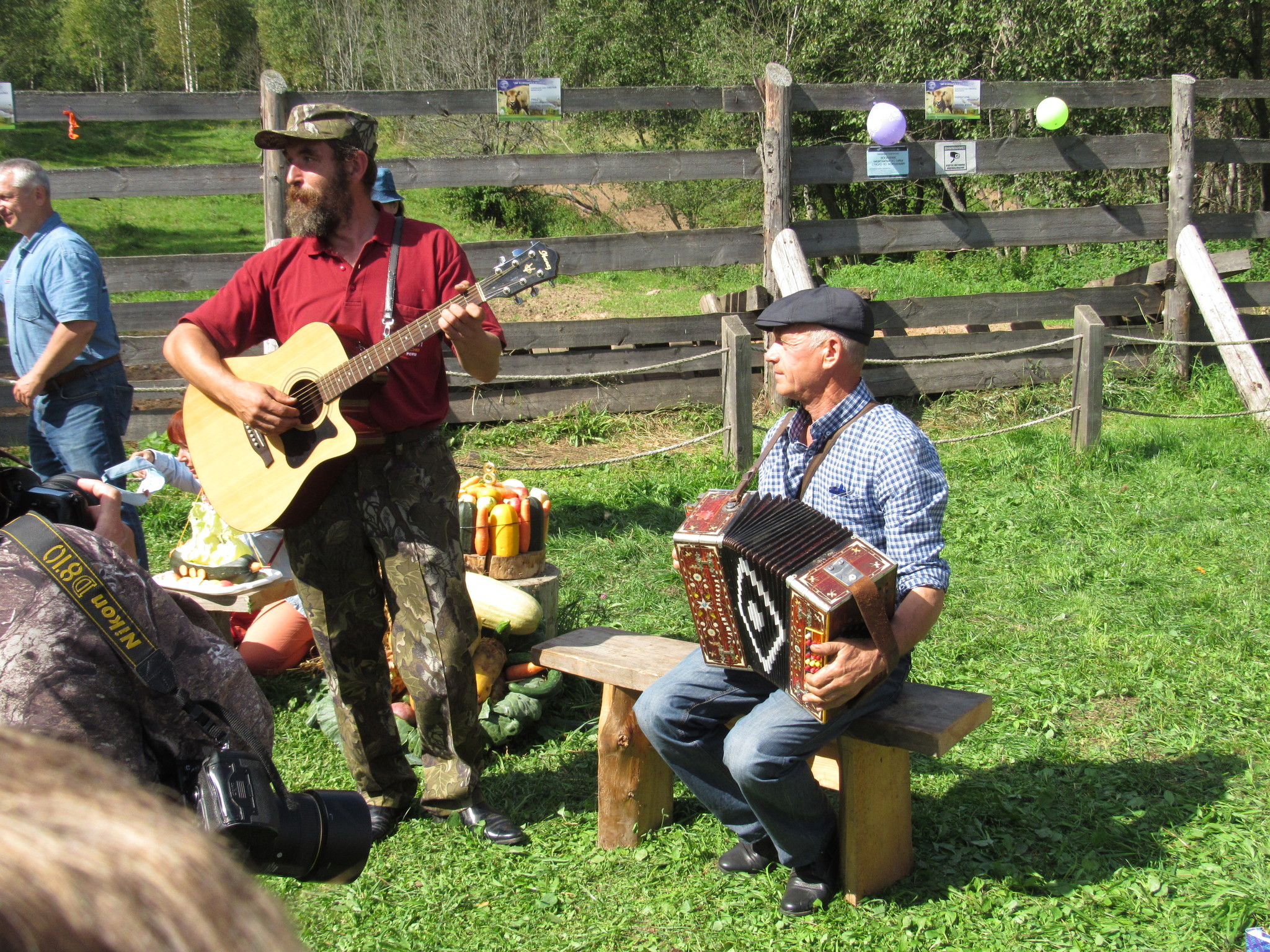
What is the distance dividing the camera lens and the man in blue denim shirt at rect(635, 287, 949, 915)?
48.0 inches

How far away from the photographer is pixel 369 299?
10.9 ft

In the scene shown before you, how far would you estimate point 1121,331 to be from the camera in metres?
8.71


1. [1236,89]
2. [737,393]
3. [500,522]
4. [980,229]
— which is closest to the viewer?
[500,522]

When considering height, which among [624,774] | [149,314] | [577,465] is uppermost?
[149,314]

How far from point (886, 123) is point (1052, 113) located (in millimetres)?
1446

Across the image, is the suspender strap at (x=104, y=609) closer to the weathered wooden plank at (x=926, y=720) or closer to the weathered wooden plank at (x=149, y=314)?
the weathered wooden plank at (x=926, y=720)

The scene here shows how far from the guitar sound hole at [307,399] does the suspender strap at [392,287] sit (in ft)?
0.91

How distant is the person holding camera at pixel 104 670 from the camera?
182 centimetres

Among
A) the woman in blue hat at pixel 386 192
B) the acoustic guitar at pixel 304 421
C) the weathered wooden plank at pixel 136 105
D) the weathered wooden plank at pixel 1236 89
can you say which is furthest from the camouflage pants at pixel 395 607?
the weathered wooden plank at pixel 1236 89

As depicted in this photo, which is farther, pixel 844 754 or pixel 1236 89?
pixel 1236 89

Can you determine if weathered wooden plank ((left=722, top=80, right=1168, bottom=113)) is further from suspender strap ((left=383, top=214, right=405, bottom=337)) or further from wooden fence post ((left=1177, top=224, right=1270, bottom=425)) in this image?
suspender strap ((left=383, top=214, right=405, bottom=337))

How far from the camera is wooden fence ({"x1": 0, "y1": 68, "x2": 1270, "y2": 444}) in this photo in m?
Answer: 7.30

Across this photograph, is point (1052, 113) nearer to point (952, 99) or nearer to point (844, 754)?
point (952, 99)

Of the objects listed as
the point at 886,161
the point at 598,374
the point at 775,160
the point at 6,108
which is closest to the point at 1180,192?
the point at 886,161
